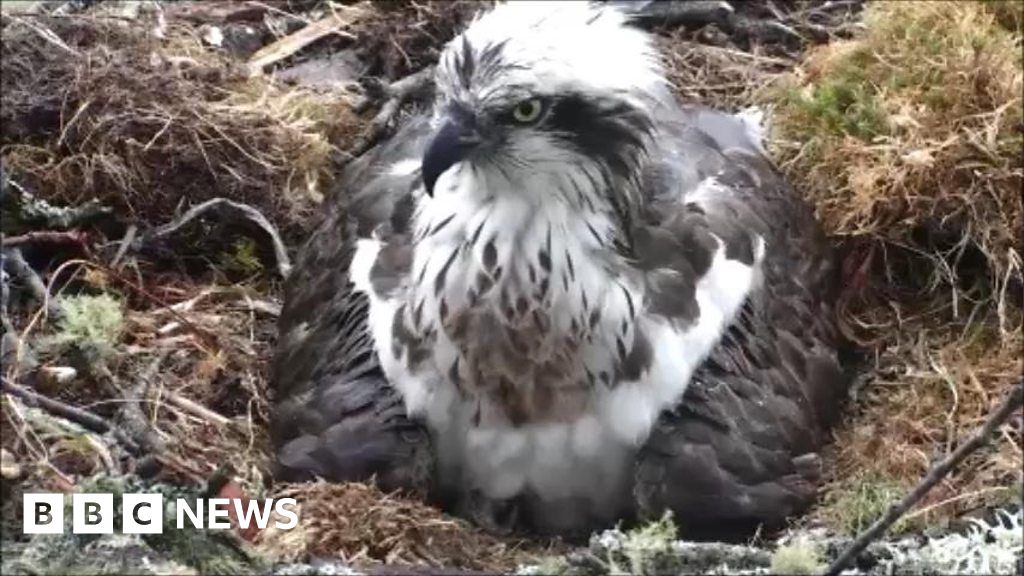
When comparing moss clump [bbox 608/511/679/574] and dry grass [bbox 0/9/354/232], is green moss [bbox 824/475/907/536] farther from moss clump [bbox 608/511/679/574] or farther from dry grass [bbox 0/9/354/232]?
dry grass [bbox 0/9/354/232]

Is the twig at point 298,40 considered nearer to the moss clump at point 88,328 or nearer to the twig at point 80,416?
the moss clump at point 88,328

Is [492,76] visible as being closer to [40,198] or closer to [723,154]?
[723,154]

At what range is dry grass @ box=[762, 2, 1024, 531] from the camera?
4293mm

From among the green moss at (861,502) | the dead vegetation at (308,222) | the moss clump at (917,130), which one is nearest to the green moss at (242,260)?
the dead vegetation at (308,222)

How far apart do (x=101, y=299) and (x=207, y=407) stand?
36 cm

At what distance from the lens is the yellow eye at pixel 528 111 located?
3.77m

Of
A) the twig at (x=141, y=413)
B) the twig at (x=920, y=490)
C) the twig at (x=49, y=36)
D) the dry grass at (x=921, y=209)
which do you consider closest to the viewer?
the twig at (x=920, y=490)

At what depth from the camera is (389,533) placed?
3.79 metres

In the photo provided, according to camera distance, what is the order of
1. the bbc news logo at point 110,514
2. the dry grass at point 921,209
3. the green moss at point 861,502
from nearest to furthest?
1. the bbc news logo at point 110,514
2. the green moss at point 861,502
3. the dry grass at point 921,209

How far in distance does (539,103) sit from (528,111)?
0.10 ft

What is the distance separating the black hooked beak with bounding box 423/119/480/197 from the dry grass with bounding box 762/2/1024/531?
1.18 m

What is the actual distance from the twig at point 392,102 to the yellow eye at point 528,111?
1.51 metres

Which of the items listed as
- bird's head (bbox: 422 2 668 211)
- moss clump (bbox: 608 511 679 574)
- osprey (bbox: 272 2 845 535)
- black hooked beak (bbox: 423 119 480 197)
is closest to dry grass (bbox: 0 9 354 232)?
osprey (bbox: 272 2 845 535)

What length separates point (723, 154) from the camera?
4719mm
